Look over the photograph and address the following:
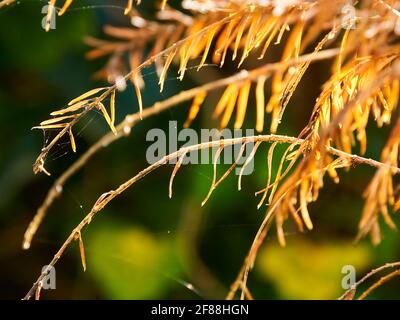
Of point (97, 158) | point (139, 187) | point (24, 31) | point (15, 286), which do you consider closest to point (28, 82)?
point (24, 31)

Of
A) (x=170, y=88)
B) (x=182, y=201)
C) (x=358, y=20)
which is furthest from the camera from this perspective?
(x=182, y=201)

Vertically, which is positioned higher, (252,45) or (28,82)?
(28,82)

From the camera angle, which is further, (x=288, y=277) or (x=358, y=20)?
(x=288, y=277)

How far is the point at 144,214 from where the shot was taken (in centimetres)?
171

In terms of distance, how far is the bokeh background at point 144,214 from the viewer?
5.39 feet

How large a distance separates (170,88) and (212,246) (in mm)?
409

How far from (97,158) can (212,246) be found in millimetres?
338

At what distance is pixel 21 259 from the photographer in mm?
1810

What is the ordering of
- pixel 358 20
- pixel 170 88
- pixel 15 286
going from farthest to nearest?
pixel 15 286 < pixel 170 88 < pixel 358 20

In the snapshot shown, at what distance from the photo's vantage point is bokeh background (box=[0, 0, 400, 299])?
1644mm

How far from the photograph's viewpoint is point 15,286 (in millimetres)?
1790
